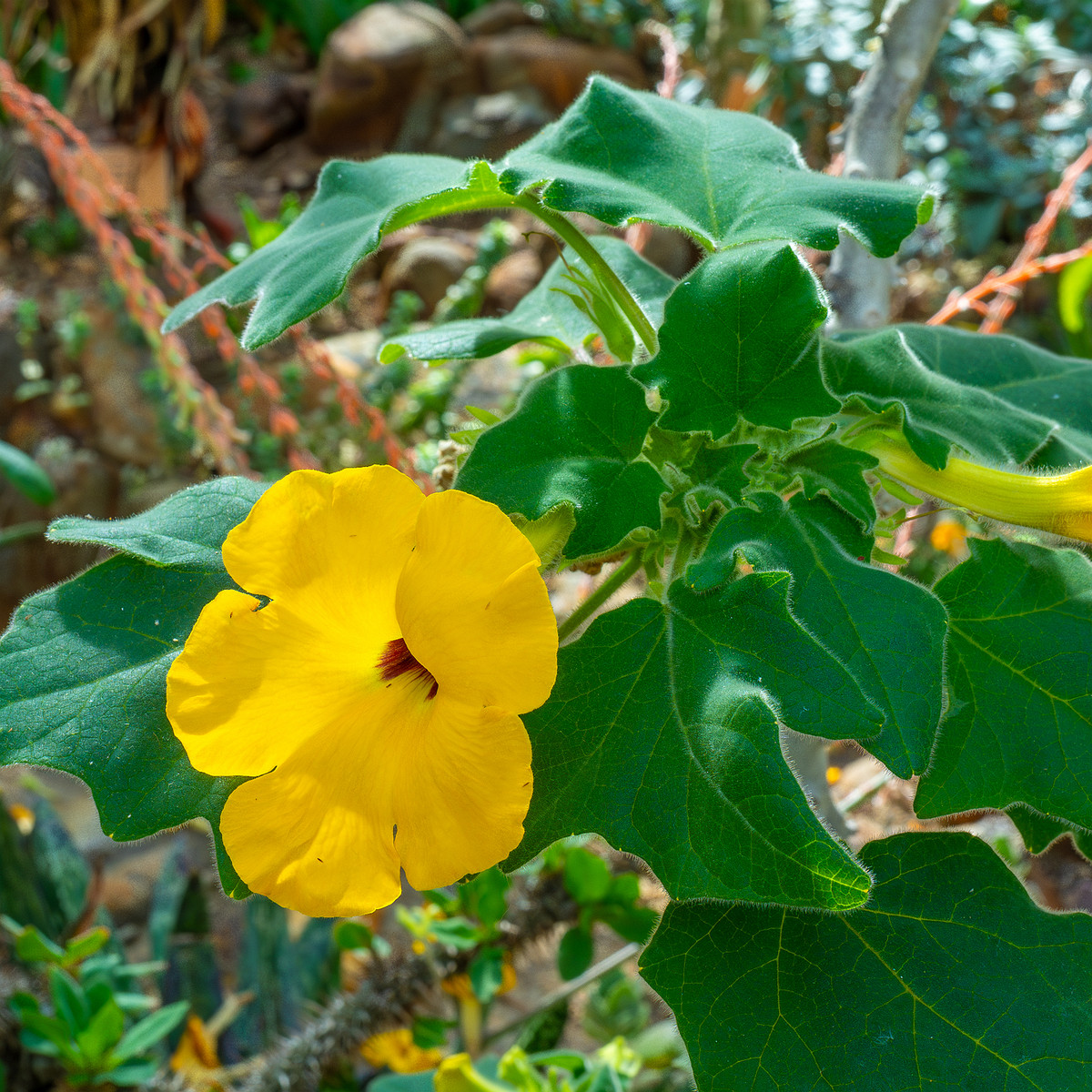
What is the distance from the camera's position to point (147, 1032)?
3.87ft

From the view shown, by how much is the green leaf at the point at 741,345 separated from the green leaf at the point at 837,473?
0.14ft

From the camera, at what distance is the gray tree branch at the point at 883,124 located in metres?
0.96

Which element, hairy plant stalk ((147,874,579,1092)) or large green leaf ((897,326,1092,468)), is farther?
hairy plant stalk ((147,874,579,1092))

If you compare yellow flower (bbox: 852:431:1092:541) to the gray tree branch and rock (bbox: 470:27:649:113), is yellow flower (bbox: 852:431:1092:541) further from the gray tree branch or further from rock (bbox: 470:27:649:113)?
rock (bbox: 470:27:649:113)

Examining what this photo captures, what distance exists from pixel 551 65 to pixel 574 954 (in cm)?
540

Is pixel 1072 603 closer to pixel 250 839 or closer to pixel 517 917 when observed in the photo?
pixel 250 839

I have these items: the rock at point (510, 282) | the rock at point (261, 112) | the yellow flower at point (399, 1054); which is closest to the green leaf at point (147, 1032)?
the yellow flower at point (399, 1054)

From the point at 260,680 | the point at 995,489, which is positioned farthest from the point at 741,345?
the point at 260,680

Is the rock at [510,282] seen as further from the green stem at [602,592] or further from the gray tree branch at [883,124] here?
the green stem at [602,592]

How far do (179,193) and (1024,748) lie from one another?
518 centimetres

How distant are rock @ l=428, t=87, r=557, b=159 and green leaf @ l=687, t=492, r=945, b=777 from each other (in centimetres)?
520

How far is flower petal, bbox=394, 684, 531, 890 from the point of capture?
45 centimetres

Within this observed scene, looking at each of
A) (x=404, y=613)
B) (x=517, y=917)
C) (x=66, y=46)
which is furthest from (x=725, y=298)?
(x=66, y=46)

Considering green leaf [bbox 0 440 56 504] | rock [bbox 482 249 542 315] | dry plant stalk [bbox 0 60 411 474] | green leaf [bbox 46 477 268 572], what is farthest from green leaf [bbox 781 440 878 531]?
rock [bbox 482 249 542 315]
